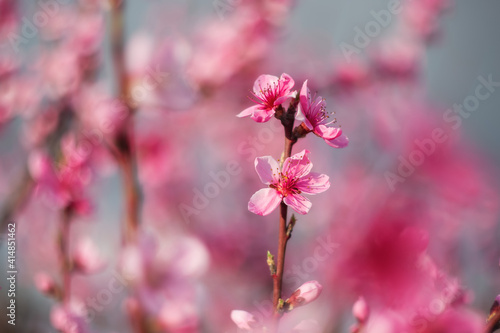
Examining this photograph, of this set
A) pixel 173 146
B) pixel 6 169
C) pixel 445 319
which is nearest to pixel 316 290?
pixel 445 319

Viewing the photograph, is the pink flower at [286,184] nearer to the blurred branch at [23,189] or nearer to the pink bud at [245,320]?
the pink bud at [245,320]

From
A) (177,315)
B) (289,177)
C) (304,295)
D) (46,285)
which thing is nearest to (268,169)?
(289,177)

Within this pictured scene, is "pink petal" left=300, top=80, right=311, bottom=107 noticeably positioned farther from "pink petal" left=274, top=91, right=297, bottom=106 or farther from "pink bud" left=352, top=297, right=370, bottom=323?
"pink bud" left=352, top=297, right=370, bottom=323

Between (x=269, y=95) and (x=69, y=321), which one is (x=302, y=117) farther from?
(x=69, y=321)

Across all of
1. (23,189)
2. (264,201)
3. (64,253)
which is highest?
(23,189)

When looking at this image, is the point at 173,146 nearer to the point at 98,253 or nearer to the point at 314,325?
the point at 98,253

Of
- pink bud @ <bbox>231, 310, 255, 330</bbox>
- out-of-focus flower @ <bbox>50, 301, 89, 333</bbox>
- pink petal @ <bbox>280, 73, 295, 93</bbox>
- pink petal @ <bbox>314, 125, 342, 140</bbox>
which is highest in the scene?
pink petal @ <bbox>280, 73, 295, 93</bbox>

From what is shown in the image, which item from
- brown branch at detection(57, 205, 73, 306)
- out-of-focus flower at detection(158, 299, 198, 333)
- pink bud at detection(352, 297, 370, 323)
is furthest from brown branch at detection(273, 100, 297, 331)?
brown branch at detection(57, 205, 73, 306)
